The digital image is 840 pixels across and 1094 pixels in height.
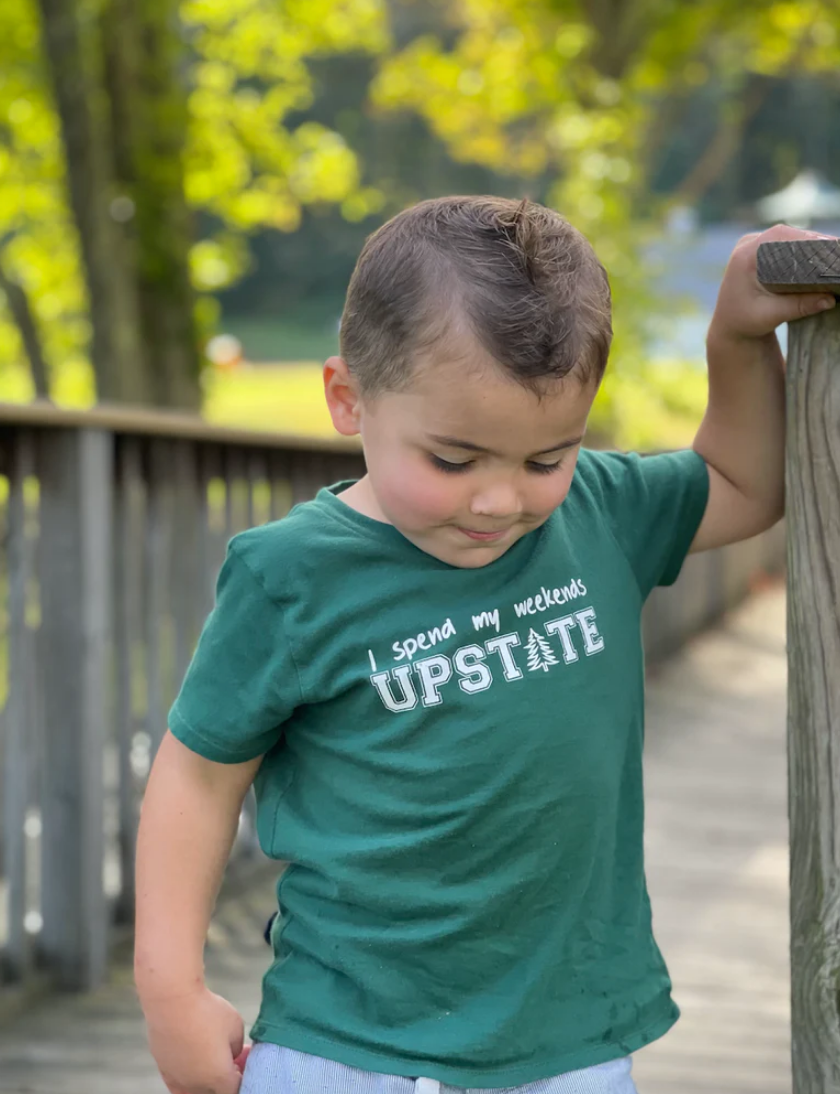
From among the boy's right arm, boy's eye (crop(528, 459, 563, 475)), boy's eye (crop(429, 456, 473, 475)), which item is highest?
boy's eye (crop(429, 456, 473, 475))

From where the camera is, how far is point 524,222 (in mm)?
1417

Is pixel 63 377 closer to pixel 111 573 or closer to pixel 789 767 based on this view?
pixel 111 573

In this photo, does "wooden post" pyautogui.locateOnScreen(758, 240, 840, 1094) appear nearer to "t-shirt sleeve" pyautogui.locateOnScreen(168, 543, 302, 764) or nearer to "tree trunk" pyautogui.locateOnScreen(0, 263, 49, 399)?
"t-shirt sleeve" pyautogui.locateOnScreen(168, 543, 302, 764)

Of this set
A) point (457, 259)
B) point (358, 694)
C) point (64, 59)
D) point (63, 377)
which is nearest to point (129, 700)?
point (358, 694)

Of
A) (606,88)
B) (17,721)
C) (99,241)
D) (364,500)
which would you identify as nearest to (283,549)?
(364,500)

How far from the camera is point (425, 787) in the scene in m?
1.49

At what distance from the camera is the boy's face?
136 cm

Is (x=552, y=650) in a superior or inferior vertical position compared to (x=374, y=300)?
inferior

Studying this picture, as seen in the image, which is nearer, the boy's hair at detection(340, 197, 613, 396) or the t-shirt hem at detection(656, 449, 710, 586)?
the boy's hair at detection(340, 197, 613, 396)

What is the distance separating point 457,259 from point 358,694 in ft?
1.44

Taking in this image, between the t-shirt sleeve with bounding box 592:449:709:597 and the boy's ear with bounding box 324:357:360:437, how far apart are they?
300mm

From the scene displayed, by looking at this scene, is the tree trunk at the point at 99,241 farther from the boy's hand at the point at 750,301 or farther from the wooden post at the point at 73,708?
the boy's hand at the point at 750,301

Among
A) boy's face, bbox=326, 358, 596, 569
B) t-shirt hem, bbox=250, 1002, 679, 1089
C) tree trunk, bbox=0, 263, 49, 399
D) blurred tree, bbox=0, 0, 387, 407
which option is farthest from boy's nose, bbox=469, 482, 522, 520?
tree trunk, bbox=0, 263, 49, 399

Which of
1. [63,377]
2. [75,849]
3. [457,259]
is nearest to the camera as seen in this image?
[457,259]
